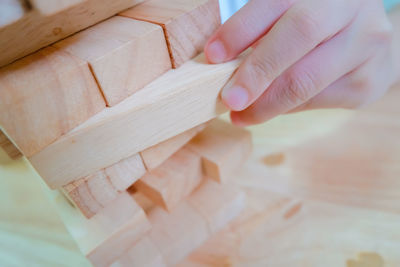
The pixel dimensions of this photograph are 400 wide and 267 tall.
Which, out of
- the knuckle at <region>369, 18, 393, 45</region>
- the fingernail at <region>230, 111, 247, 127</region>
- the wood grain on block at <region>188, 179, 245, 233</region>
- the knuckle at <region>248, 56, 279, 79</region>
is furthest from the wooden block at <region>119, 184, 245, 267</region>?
the knuckle at <region>369, 18, 393, 45</region>

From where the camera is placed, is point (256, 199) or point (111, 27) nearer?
point (111, 27)

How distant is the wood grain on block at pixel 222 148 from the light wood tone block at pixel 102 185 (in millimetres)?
141

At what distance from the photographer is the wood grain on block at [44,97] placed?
26cm

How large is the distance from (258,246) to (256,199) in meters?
0.09

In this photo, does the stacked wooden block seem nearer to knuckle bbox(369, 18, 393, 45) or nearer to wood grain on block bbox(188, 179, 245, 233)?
wood grain on block bbox(188, 179, 245, 233)

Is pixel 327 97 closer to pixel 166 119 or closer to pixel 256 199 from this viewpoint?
pixel 256 199

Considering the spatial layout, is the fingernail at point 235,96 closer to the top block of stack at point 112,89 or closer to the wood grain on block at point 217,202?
the top block of stack at point 112,89

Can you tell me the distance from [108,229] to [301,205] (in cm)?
32

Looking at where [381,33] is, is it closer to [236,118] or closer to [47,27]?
[236,118]

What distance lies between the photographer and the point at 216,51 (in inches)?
13.7

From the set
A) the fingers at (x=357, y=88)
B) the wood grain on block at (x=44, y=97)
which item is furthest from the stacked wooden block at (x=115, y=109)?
the fingers at (x=357, y=88)

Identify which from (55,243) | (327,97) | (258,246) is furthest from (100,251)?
(327,97)

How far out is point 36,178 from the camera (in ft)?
1.84

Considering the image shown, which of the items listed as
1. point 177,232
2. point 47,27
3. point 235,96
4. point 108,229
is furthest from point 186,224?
point 47,27
